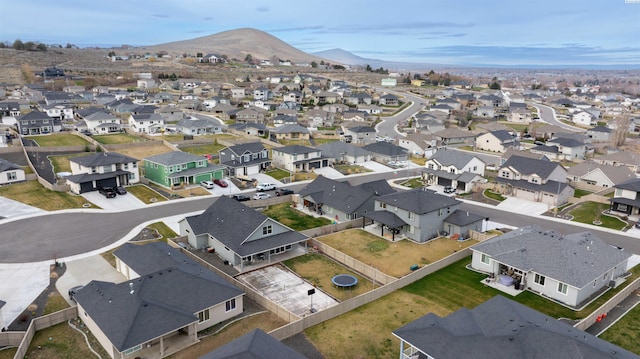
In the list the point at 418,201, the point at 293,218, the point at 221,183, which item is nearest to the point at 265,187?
the point at 221,183

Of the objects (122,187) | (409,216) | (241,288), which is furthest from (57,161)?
(409,216)

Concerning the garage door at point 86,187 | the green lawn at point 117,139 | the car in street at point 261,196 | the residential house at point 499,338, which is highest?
the green lawn at point 117,139

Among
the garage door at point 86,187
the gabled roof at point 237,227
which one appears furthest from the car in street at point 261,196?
the garage door at point 86,187

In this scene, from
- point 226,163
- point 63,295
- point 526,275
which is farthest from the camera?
point 226,163

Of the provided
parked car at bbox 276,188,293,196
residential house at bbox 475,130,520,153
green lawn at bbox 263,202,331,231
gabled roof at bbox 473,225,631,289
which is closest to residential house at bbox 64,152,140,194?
parked car at bbox 276,188,293,196

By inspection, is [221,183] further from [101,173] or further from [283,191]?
[101,173]

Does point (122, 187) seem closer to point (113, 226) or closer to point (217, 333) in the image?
point (113, 226)

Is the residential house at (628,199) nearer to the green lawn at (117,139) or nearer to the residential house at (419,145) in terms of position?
the residential house at (419,145)
